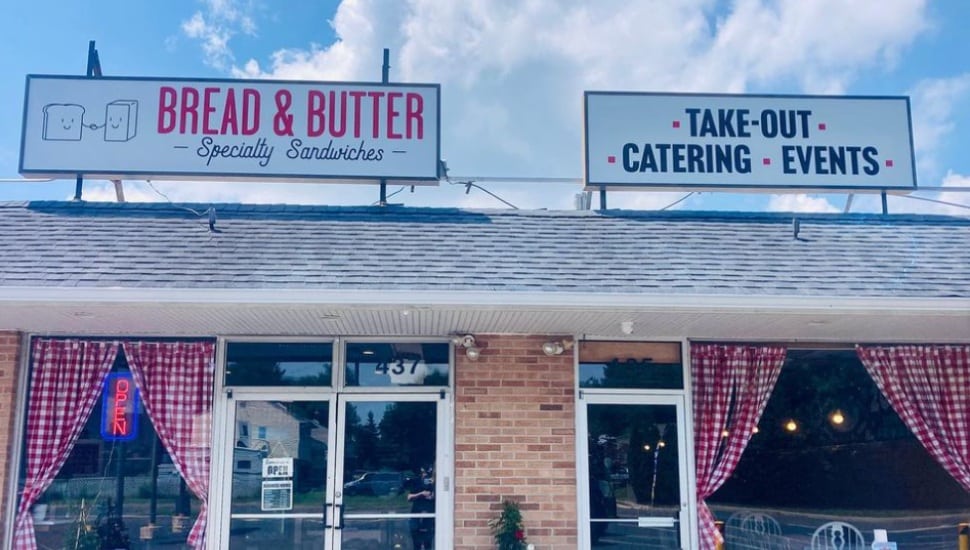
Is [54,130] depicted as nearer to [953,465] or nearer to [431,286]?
[431,286]

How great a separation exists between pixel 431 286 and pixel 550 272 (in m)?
1.01

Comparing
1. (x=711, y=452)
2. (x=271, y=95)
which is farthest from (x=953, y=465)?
(x=271, y=95)

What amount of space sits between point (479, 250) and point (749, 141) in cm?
385

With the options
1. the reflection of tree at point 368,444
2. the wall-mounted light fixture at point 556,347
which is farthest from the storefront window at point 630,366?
the reflection of tree at point 368,444

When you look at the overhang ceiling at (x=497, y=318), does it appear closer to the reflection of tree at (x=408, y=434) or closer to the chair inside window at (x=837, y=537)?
the reflection of tree at (x=408, y=434)

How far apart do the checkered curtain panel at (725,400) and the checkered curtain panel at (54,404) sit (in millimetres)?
5515

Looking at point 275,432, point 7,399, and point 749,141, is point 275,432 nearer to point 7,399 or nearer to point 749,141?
point 7,399

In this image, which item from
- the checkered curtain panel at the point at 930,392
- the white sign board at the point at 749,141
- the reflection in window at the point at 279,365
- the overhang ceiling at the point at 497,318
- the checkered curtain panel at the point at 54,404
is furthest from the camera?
the white sign board at the point at 749,141

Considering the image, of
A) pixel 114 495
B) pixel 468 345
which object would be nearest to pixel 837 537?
pixel 468 345

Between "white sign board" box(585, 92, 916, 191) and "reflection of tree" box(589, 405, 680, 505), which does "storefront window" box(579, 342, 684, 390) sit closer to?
"reflection of tree" box(589, 405, 680, 505)

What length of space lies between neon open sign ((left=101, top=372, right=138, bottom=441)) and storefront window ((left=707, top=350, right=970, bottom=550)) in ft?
18.0

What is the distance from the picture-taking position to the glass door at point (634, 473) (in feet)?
27.8

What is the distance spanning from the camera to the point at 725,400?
8.80 m

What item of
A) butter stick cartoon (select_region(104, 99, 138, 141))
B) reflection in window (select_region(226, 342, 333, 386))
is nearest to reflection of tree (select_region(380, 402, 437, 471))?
reflection in window (select_region(226, 342, 333, 386))
